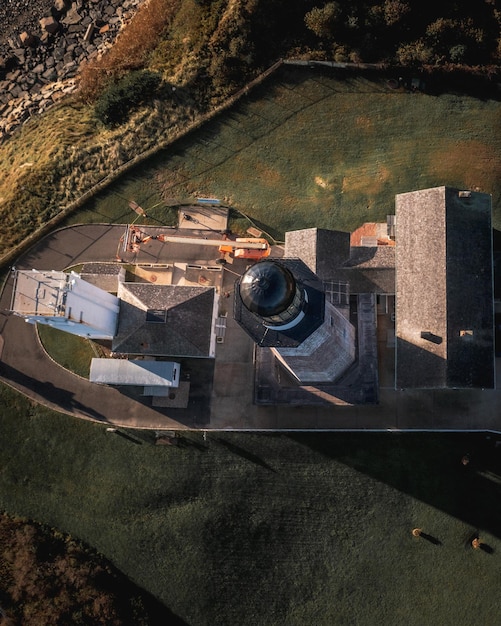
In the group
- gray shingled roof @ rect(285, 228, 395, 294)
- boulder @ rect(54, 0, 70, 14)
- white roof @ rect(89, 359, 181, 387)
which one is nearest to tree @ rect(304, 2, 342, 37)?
gray shingled roof @ rect(285, 228, 395, 294)

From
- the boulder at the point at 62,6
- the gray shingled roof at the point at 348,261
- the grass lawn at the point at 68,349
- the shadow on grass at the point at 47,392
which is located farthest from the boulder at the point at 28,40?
the gray shingled roof at the point at 348,261

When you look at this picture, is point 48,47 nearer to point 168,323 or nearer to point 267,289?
point 168,323

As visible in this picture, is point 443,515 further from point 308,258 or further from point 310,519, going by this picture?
point 308,258

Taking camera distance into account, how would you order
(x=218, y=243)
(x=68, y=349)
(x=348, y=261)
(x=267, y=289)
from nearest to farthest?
(x=267, y=289) → (x=348, y=261) → (x=68, y=349) → (x=218, y=243)

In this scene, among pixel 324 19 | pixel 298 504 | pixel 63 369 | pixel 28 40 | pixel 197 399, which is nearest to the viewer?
pixel 298 504

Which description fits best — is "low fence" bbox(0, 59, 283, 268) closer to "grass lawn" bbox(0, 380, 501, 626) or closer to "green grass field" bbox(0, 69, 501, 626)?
"green grass field" bbox(0, 69, 501, 626)

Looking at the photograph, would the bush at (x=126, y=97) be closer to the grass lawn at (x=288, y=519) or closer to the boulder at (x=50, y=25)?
the boulder at (x=50, y=25)

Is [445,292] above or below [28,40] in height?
below

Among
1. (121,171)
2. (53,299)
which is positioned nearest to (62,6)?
(121,171)
